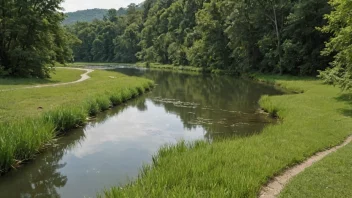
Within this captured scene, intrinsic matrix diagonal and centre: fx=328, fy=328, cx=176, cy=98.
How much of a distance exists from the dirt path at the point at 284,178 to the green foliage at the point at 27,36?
35.1 metres

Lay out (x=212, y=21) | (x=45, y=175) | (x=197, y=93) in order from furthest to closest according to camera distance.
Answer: (x=212, y=21) < (x=197, y=93) < (x=45, y=175)

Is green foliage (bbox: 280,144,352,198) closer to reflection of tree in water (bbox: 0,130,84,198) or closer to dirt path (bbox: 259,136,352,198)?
dirt path (bbox: 259,136,352,198)

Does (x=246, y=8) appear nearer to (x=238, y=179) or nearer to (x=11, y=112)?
(x=11, y=112)

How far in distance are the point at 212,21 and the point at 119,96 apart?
49963 millimetres

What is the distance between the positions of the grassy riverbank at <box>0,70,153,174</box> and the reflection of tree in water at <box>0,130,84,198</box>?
463mm

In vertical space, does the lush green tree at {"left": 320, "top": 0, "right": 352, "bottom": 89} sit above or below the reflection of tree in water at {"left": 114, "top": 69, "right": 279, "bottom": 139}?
above

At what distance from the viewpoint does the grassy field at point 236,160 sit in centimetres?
885

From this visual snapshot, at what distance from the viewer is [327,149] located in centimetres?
1392

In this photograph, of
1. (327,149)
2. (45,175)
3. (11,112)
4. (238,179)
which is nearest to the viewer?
(238,179)

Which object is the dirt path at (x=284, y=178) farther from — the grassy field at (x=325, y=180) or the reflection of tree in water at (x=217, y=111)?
the reflection of tree in water at (x=217, y=111)

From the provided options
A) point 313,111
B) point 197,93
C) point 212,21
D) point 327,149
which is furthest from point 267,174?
point 212,21

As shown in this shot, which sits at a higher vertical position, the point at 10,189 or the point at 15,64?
the point at 15,64

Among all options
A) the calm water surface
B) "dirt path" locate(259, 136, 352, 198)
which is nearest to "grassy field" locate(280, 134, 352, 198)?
"dirt path" locate(259, 136, 352, 198)

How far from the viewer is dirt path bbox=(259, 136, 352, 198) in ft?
31.4
